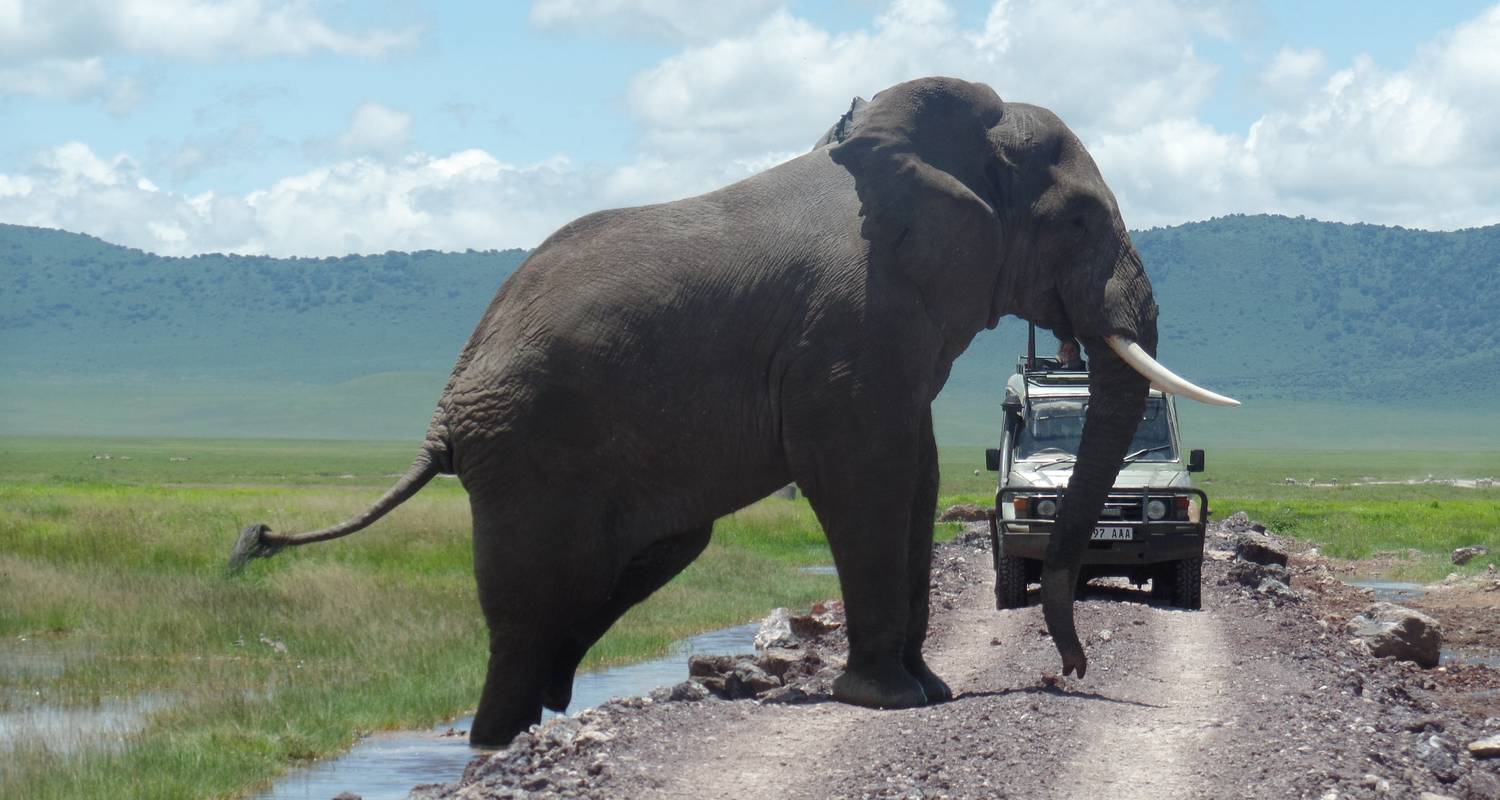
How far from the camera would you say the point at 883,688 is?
32.4 feet

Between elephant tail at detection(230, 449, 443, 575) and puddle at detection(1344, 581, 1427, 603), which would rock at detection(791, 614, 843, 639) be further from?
puddle at detection(1344, 581, 1427, 603)

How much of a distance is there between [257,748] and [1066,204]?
223 inches

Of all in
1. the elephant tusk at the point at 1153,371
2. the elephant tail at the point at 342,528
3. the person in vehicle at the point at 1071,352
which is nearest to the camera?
the elephant tusk at the point at 1153,371

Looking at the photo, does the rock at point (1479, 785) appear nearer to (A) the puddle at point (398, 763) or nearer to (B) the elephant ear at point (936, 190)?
(B) the elephant ear at point (936, 190)

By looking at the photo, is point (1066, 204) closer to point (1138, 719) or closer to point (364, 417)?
point (1138, 719)

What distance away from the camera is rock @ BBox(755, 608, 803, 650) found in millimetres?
15531

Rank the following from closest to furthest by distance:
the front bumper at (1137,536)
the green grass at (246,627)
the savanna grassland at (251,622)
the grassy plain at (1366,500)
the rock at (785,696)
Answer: the rock at (785,696), the green grass at (246,627), the savanna grassland at (251,622), the front bumper at (1137,536), the grassy plain at (1366,500)

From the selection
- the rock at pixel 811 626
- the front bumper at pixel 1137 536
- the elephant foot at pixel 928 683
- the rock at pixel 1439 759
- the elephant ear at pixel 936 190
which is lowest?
the rock at pixel 811 626

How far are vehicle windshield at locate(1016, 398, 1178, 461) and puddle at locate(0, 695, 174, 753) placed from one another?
862 cm

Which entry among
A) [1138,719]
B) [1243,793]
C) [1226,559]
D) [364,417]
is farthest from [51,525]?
[364,417]

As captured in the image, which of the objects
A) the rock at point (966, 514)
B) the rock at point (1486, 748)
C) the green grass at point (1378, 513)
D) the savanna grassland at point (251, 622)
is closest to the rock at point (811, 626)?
the savanna grassland at point (251, 622)

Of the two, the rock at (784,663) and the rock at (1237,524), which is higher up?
the rock at (784,663)

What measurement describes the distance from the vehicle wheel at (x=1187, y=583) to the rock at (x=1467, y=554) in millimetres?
11327

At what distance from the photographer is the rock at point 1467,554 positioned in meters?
27.4
